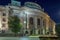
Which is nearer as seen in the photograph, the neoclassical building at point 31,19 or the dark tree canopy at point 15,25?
the neoclassical building at point 31,19

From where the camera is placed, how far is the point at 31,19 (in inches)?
174

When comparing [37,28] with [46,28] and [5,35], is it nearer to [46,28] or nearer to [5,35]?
[46,28]

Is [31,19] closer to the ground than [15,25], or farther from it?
farther from it

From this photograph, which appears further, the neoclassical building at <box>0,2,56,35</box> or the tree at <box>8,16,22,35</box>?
the tree at <box>8,16,22,35</box>

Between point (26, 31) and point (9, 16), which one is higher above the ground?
point (9, 16)

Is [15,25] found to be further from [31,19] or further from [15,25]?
[31,19]

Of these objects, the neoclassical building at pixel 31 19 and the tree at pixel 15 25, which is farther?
the tree at pixel 15 25

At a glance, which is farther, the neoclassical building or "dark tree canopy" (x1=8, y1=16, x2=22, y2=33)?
"dark tree canopy" (x1=8, y1=16, x2=22, y2=33)

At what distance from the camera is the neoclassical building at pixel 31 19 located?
3891 mm

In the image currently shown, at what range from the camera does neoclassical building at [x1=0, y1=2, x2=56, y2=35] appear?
3.89 metres

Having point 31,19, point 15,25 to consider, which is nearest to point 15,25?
point 15,25

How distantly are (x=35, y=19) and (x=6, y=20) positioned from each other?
79 centimetres

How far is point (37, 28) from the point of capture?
4.09m

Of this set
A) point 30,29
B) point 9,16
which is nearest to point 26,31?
point 30,29
